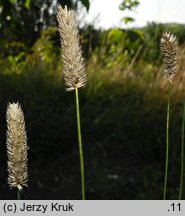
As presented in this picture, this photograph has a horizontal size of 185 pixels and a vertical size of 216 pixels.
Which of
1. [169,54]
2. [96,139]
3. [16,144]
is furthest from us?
[96,139]

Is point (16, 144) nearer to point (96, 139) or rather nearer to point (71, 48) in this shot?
point (71, 48)

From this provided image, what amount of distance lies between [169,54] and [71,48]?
0.23m

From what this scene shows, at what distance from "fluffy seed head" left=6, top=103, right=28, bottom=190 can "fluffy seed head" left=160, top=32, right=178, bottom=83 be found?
1.13ft

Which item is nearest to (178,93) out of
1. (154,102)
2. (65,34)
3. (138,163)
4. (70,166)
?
(154,102)

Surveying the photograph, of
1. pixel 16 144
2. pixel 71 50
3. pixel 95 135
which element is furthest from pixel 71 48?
pixel 95 135

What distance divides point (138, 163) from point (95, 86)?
3.56 feet

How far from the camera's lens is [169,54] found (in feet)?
3.38

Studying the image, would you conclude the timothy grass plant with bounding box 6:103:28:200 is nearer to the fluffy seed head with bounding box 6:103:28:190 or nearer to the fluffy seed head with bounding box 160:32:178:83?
the fluffy seed head with bounding box 6:103:28:190

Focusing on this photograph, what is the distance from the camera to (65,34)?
920mm

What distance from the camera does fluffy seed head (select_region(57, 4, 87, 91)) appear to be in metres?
0.92

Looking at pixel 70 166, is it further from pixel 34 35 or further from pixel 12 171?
pixel 34 35

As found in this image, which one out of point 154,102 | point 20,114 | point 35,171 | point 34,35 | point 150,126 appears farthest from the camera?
point 34,35

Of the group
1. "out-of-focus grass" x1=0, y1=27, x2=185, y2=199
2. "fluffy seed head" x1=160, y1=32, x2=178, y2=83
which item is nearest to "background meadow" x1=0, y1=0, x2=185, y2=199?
"out-of-focus grass" x1=0, y1=27, x2=185, y2=199

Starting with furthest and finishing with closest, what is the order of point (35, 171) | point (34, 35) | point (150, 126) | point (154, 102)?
point (34, 35) < point (154, 102) < point (150, 126) < point (35, 171)
